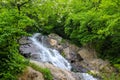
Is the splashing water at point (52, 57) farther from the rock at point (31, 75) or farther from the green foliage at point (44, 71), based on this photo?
the rock at point (31, 75)

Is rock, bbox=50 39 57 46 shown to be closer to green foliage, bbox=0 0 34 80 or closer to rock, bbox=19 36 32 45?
rock, bbox=19 36 32 45

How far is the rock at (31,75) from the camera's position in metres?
12.8

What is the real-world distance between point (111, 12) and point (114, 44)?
3.35 metres

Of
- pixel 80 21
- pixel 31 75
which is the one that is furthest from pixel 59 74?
pixel 80 21

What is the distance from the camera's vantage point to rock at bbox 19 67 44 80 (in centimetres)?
1281

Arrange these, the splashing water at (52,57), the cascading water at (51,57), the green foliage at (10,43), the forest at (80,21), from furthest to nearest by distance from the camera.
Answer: the splashing water at (52,57), the cascading water at (51,57), the forest at (80,21), the green foliage at (10,43)

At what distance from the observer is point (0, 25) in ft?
38.5

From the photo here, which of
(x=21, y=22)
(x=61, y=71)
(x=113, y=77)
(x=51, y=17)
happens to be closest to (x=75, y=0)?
(x=51, y=17)

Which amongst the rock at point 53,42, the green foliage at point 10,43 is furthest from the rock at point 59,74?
the rock at point 53,42

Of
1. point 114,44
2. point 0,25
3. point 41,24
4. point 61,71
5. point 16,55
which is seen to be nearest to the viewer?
point 0,25

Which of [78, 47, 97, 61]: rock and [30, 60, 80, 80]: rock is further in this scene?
[78, 47, 97, 61]: rock

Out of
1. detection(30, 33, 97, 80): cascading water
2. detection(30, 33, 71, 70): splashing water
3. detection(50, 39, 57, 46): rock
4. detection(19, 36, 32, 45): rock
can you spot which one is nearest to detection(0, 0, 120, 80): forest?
detection(19, 36, 32, 45): rock

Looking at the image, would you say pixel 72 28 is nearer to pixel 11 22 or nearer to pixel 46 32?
pixel 46 32

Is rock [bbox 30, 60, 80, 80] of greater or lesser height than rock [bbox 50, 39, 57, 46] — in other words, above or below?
above
